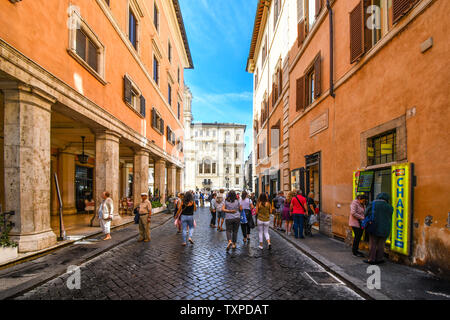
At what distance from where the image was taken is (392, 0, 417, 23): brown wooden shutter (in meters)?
5.51

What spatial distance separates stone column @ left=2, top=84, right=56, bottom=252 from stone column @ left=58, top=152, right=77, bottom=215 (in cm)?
967

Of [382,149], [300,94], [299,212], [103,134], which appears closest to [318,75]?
[300,94]

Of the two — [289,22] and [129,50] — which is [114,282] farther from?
[289,22]

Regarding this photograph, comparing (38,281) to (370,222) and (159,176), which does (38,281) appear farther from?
(159,176)

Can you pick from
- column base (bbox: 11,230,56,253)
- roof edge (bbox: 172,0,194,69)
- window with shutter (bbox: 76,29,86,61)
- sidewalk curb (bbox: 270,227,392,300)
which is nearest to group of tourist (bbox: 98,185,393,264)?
sidewalk curb (bbox: 270,227,392,300)

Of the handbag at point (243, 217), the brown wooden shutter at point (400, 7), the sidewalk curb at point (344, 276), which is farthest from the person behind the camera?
the handbag at point (243, 217)

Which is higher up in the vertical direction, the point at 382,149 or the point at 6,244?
the point at 382,149

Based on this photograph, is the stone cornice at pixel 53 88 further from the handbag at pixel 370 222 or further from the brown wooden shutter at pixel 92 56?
the handbag at pixel 370 222

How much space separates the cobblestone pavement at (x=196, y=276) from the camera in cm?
414

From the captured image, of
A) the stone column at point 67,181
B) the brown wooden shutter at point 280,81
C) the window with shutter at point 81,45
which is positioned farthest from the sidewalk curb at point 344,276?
the stone column at point 67,181

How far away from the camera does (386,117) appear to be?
6.28 metres

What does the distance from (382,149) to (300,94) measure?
6359 millimetres

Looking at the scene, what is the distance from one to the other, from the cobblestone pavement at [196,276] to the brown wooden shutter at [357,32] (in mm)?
6096
